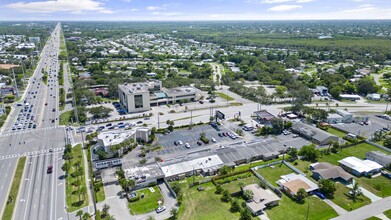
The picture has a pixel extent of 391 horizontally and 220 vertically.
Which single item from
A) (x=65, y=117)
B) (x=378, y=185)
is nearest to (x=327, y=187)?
(x=378, y=185)

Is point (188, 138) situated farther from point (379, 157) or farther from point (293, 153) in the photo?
point (379, 157)

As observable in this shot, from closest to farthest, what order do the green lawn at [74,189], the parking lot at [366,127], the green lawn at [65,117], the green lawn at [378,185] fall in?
the green lawn at [74,189] < the green lawn at [378,185] < the parking lot at [366,127] < the green lawn at [65,117]

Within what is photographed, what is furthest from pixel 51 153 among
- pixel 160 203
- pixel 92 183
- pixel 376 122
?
pixel 376 122

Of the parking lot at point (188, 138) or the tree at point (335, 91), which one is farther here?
the tree at point (335, 91)

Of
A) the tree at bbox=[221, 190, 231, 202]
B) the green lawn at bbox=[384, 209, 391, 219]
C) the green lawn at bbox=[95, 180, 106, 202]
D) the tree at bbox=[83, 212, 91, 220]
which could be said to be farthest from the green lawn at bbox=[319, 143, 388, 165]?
the tree at bbox=[83, 212, 91, 220]

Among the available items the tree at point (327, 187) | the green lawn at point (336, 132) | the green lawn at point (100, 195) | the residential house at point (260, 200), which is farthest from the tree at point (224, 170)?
the green lawn at point (336, 132)

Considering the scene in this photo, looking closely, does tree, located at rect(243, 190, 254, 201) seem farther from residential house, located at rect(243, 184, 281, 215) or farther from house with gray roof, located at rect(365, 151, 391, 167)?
house with gray roof, located at rect(365, 151, 391, 167)

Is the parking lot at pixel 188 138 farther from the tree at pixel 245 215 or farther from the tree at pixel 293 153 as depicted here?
the tree at pixel 245 215
